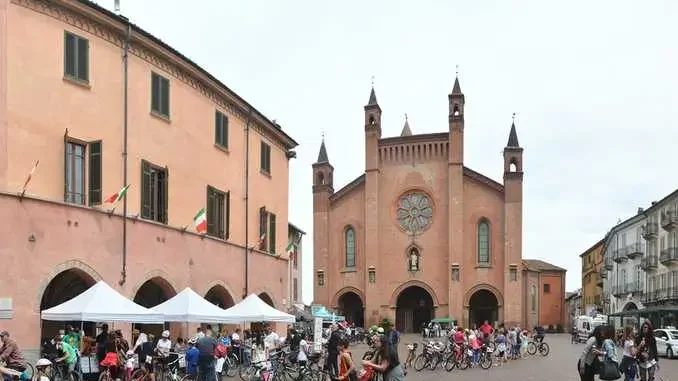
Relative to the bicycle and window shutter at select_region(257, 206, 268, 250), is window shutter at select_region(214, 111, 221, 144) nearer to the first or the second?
window shutter at select_region(257, 206, 268, 250)

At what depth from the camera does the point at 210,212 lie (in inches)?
1144

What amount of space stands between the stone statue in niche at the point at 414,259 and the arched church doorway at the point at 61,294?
130 feet

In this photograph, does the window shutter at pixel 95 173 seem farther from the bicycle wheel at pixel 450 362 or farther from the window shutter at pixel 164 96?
the bicycle wheel at pixel 450 362

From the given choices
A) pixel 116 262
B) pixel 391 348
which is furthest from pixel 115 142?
pixel 391 348

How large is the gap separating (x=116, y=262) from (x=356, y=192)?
41803 millimetres

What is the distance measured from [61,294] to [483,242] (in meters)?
41.5

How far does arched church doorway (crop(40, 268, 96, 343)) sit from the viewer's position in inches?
900

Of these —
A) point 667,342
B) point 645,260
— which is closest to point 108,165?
point 667,342

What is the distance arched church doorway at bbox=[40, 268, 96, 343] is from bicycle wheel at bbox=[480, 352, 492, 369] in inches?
539

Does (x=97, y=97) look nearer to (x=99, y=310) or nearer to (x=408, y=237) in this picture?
(x=99, y=310)

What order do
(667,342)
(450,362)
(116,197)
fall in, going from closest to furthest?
1. (116,197)
2. (450,362)
3. (667,342)

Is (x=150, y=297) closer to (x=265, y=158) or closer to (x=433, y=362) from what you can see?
(x=265, y=158)

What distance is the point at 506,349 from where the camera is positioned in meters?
32.3

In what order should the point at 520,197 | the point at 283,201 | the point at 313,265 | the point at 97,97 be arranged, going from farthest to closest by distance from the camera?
the point at 313,265
the point at 520,197
the point at 283,201
the point at 97,97
